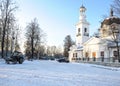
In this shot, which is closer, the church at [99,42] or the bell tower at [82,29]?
the church at [99,42]

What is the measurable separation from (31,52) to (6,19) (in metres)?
28.0

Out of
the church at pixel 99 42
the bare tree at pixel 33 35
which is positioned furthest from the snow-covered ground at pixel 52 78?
the bare tree at pixel 33 35

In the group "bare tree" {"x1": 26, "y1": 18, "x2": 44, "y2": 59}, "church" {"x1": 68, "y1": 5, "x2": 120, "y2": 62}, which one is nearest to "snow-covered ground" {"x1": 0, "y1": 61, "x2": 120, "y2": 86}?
"church" {"x1": 68, "y1": 5, "x2": 120, "y2": 62}

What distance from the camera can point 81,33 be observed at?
69.6 metres

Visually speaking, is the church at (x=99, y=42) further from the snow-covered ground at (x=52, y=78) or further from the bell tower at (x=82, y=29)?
the snow-covered ground at (x=52, y=78)

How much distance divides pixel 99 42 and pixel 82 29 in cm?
1473

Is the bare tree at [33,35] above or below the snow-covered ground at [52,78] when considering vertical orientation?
above

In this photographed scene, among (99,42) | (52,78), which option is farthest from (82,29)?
(52,78)

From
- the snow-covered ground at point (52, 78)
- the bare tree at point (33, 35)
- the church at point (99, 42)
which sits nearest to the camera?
the snow-covered ground at point (52, 78)

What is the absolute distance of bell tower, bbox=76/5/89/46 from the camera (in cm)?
6919

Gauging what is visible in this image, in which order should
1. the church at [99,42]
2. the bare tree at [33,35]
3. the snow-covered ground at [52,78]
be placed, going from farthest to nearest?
the bare tree at [33,35]
the church at [99,42]
the snow-covered ground at [52,78]

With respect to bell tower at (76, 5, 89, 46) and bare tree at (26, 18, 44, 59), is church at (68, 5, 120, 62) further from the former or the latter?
bare tree at (26, 18, 44, 59)

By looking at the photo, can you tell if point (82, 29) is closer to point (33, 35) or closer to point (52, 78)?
point (33, 35)

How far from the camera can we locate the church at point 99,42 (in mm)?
46625
